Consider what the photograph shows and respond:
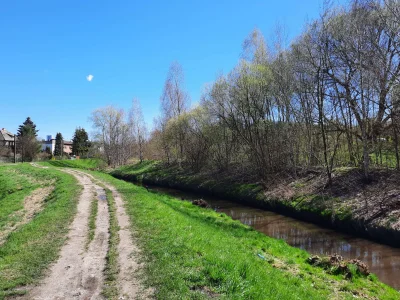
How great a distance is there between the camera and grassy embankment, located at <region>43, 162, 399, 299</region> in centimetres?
532

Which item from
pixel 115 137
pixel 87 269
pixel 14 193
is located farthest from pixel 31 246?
pixel 115 137

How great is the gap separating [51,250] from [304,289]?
593 centimetres

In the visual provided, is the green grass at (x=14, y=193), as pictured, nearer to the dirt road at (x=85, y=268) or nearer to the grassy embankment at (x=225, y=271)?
the dirt road at (x=85, y=268)

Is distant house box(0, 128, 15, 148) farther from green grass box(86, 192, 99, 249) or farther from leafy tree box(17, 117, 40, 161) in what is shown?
green grass box(86, 192, 99, 249)

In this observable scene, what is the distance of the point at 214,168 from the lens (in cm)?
3281

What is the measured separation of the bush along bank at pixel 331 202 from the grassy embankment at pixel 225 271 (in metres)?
4.31

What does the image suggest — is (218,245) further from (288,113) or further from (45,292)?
(288,113)

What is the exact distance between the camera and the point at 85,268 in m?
6.17

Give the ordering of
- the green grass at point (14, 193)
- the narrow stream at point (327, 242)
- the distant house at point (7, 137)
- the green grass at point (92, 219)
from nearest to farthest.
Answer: the green grass at point (92, 219) < the narrow stream at point (327, 242) < the green grass at point (14, 193) < the distant house at point (7, 137)

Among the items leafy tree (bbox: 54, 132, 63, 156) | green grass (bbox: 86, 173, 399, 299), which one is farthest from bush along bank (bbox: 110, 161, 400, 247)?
leafy tree (bbox: 54, 132, 63, 156)

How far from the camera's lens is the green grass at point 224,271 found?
5312 millimetres

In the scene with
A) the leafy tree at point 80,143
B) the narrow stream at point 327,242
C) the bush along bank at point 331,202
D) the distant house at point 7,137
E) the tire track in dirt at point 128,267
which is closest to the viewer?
the tire track in dirt at point 128,267

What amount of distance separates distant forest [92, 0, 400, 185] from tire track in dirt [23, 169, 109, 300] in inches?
526

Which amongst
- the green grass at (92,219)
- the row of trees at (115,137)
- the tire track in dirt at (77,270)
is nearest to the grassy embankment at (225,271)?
the tire track in dirt at (77,270)
